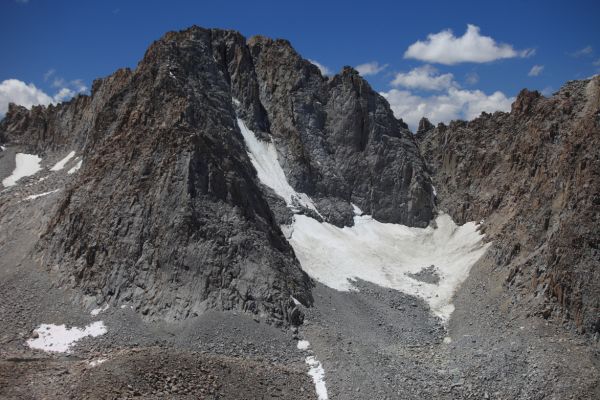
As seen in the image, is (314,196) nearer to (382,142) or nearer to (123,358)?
(382,142)

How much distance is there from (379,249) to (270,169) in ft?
45.6

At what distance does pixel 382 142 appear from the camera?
65188mm

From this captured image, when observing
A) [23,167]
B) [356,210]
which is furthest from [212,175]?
[23,167]

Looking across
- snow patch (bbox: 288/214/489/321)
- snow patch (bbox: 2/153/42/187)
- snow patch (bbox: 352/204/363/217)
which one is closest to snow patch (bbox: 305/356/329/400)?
snow patch (bbox: 288/214/489/321)

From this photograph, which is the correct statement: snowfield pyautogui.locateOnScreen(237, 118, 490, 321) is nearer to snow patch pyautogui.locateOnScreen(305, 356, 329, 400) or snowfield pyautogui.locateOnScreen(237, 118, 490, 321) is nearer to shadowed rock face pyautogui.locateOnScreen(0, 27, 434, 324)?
shadowed rock face pyautogui.locateOnScreen(0, 27, 434, 324)

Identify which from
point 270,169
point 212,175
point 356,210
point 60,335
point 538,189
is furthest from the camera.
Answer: point 356,210

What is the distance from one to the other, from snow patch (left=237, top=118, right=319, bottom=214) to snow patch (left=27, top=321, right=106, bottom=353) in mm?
24751

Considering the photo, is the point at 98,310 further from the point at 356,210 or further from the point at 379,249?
the point at 356,210

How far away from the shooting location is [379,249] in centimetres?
5547

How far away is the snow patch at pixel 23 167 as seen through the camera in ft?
205

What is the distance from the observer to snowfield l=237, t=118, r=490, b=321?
4728 cm

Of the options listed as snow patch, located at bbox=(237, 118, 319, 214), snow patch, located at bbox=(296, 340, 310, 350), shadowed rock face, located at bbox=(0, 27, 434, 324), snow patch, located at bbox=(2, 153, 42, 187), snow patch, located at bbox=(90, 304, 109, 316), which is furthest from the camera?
snow patch, located at bbox=(2, 153, 42, 187)

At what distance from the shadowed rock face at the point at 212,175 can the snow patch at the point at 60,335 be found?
2.72m

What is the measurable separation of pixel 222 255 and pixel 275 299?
4.72 m
